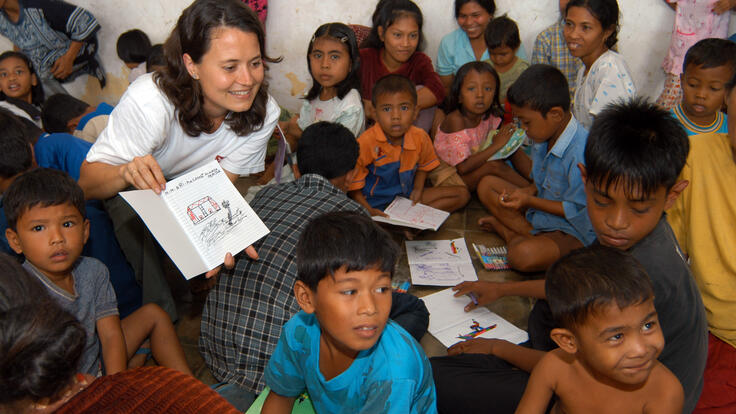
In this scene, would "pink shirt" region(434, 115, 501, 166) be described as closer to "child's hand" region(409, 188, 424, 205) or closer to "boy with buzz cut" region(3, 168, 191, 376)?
"child's hand" region(409, 188, 424, 205)

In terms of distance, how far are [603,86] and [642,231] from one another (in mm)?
1595

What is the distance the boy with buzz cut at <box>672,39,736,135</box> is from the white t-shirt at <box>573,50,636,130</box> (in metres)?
0.29

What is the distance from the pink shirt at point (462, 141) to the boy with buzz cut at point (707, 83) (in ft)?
3.69

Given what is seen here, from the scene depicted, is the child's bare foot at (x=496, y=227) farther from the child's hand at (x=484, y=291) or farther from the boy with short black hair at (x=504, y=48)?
the boy with short black hair at (x=504, y=48)

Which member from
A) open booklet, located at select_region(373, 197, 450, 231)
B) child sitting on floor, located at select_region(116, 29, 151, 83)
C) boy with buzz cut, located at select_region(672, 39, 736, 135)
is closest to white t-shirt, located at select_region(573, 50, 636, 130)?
boy with buzz cut, located at select_region(672, 39, 736, 135)

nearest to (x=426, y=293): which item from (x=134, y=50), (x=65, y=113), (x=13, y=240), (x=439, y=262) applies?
(x=439, y=262)

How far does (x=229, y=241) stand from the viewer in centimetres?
164

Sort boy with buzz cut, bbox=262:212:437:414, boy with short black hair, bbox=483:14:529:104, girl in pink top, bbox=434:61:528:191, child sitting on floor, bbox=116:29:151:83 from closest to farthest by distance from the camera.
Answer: boy with buzz cut, bbox=262:212:437:414 → girl in pink top, bbox=434:61:528:191 → boy with short black hair, bbox=483:14:529:104 → child sitting on floor, bbox=116:29:151:83

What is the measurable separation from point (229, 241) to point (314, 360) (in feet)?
1.76

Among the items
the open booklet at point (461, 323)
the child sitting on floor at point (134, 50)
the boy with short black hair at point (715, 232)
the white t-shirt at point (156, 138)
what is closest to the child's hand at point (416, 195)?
the open booklet at point (461, 323)

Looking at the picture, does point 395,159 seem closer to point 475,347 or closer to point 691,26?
point 475,347

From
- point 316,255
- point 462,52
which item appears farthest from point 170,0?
point 316,255

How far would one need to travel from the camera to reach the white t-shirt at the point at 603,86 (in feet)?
9.05

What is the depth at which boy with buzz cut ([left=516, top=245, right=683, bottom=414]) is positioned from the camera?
3.76ft
